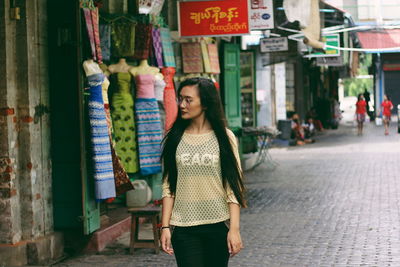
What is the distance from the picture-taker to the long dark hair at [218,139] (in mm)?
4812

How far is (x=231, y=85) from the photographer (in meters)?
17.3

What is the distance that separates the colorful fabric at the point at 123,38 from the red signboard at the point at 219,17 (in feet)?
6.24

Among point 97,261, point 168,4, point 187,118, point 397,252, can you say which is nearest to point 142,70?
point 168,4

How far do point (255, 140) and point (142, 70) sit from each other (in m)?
9.11

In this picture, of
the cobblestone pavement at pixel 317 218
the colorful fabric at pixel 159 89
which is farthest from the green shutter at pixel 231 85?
the colorful fabric at pixel 159 89

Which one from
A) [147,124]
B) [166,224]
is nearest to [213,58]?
[147,124]

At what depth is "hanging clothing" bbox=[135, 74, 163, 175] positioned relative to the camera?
10961 millimetres

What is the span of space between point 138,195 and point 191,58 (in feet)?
11.0

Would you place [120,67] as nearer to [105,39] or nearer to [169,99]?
[105,39]

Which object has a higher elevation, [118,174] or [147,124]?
[147,124]

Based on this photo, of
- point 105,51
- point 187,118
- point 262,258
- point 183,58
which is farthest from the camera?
point 183,58

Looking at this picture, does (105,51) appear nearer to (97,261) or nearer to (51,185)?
(51,185)

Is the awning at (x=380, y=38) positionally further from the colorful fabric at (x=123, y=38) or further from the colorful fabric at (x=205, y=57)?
the colorful fabric at (x=123, y=38)

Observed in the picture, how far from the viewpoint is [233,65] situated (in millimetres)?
17438
